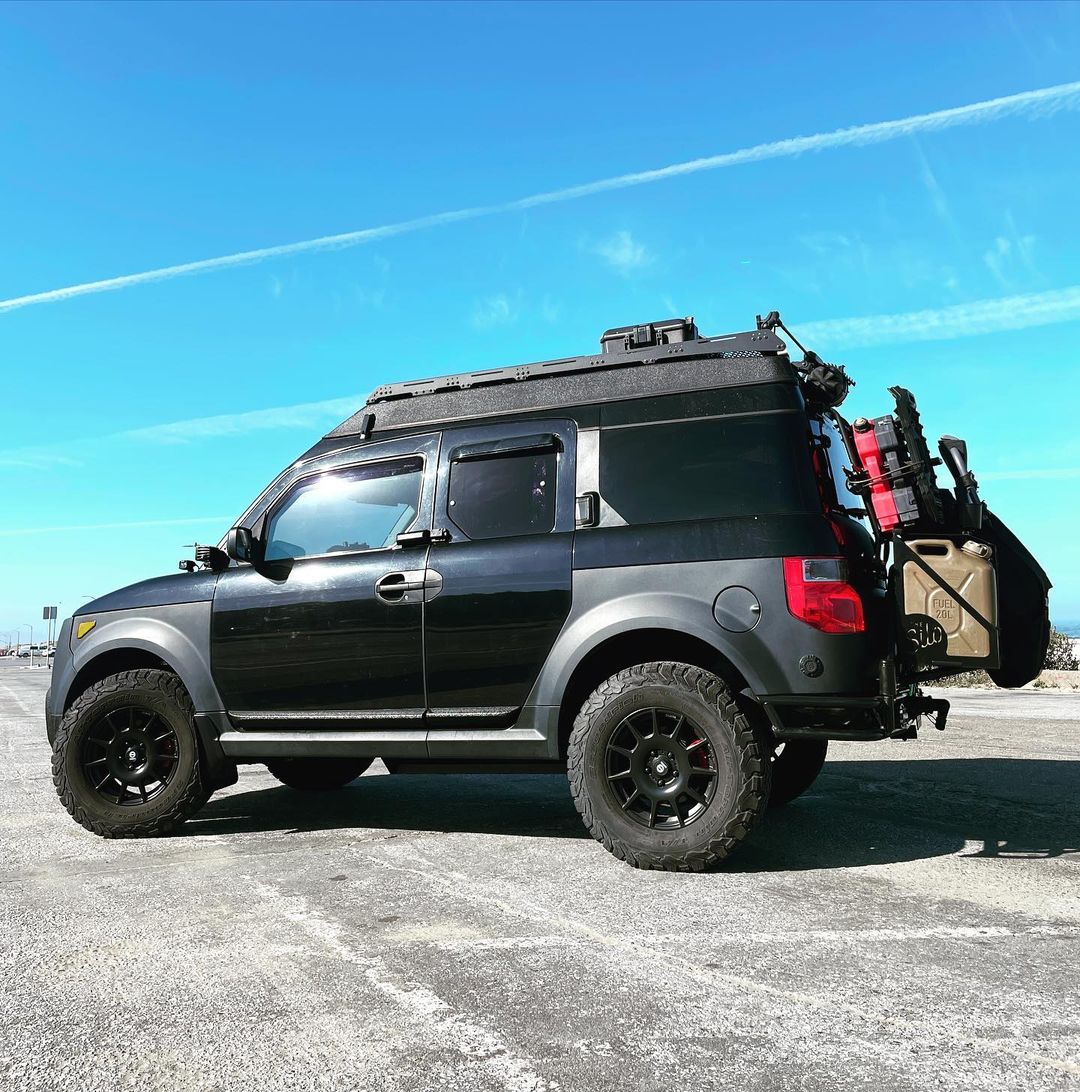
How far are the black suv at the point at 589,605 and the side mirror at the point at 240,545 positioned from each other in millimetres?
62

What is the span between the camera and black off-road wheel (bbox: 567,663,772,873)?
3963 mm

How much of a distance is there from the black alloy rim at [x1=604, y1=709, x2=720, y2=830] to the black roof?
161 centimetres

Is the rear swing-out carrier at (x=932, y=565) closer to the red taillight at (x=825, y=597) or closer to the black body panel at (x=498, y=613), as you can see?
the red taillight at (x=825, y=597)

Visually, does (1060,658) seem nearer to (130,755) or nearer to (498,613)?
(498,613)

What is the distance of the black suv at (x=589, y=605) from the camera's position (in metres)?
4.06

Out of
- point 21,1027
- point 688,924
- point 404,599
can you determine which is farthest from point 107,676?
point 688,924

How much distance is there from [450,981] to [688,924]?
960 millimetres

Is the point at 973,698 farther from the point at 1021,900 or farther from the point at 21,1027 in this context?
the point at 21,1027

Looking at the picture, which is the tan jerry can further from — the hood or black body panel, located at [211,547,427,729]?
the hood

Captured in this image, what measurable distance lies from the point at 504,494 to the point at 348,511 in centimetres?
97

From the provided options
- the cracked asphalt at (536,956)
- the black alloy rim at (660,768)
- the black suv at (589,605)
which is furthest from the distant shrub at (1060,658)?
the black alloy rim at (660,768)

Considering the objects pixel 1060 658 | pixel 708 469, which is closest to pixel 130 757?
pixel 708 469

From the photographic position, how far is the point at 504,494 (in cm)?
482

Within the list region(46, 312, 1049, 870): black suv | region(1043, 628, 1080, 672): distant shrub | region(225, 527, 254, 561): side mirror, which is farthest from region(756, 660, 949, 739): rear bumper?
region(1043, 628, 1080, 672): distant shrub
